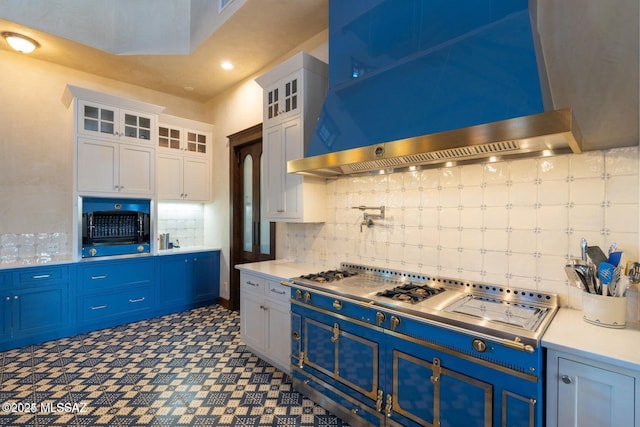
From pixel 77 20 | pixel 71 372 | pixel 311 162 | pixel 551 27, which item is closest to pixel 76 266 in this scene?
pixel 71 372

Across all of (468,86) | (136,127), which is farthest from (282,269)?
(136,127)

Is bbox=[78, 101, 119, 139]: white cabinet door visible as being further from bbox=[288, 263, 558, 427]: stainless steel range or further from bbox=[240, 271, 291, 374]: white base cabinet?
bbox=[288, 263, 558, 427]: stainless steel range

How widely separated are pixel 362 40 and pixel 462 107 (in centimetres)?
108

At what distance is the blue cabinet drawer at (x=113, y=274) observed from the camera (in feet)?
11.8

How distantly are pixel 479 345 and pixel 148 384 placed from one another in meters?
2.59

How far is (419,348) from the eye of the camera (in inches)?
65.4

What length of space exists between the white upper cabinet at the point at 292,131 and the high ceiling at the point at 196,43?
50cm

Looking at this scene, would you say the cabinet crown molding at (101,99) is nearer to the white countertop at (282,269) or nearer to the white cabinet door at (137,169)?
the white cabinet door at (137,169)

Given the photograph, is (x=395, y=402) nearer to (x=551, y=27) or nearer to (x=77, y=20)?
(x=551, y=27)

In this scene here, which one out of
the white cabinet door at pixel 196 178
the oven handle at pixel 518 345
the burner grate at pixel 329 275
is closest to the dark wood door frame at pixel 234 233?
the white cabinet door at pixel 196 178

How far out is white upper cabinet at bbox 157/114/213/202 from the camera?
4410mm

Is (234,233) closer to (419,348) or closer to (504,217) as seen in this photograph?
(419,348)

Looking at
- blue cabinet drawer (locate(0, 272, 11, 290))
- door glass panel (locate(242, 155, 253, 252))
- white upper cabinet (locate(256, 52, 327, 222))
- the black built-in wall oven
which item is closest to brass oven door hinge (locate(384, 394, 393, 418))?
white upper cabinet (locate(256, 52, 327, 222))

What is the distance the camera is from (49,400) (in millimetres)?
2297
